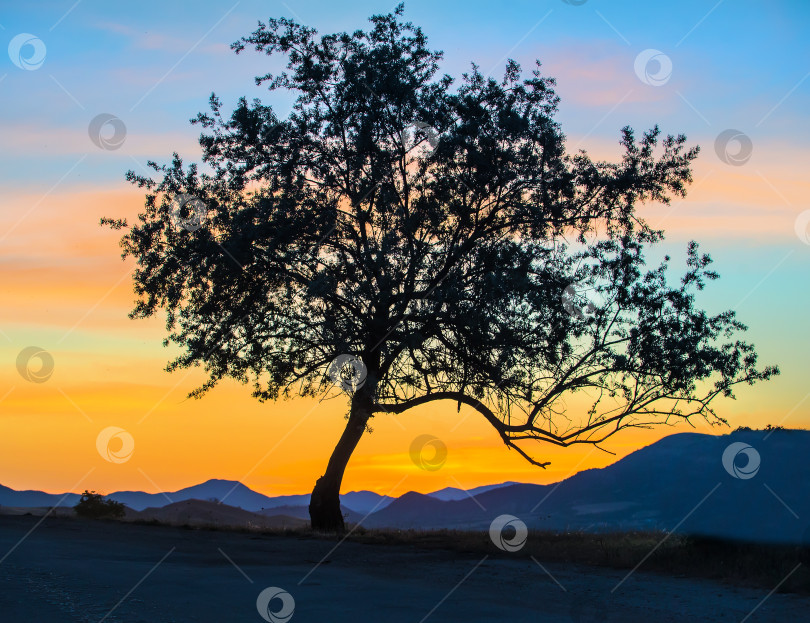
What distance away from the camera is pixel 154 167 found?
20.6 metres

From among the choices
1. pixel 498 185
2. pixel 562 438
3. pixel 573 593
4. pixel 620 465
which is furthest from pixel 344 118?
pixel 620 465

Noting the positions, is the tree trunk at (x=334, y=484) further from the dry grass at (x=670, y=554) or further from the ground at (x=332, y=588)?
the ground at (x=332, y=588)

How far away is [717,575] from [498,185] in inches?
406

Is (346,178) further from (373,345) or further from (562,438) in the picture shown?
(562,438)

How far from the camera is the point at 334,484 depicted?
21531 millimetres
